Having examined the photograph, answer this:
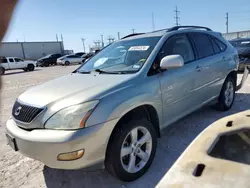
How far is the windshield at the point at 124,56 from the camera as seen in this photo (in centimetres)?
319

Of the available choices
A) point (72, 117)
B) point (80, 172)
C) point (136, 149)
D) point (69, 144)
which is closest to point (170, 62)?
point (136, 149)

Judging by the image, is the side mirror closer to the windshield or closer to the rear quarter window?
the windshield

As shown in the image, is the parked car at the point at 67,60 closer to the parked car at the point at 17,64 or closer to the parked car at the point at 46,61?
the parked car at the point at 46,61

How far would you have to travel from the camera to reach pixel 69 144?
2.16 meters

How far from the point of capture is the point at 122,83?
2.64 meters

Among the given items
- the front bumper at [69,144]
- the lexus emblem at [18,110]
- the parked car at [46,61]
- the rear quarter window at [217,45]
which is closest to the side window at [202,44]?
the rear quarter window at [217,45]

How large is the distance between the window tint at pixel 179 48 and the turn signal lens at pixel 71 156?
1.73 m

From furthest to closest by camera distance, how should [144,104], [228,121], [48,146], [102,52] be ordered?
[102,52] < [144,104] < [48,146] < [228,121]

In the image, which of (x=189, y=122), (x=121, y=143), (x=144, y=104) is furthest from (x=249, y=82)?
(x=121, y=143)

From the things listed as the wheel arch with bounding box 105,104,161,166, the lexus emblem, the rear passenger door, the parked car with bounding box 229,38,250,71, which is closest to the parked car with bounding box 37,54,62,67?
the parked car with bounding box 229,38,250,71

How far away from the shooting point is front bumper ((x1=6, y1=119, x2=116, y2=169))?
2174 millimetres

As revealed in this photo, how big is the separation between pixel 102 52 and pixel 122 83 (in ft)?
5.21

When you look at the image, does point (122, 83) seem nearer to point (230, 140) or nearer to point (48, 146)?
point (48, 146)

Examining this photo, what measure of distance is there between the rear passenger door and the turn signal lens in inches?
89.6
